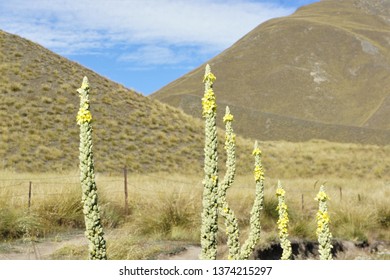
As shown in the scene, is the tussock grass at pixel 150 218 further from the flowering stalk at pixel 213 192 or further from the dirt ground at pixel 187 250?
the flowering stalk at pixel 213 192

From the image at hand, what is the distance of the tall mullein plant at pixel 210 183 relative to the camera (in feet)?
10.3

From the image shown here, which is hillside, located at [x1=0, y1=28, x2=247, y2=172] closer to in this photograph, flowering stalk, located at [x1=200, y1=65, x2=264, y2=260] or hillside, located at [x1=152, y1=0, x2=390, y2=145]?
flowering stalk, located at [x1=200, y1=65, x2=264, y2=260]

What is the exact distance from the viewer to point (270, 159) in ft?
138

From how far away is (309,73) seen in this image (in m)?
162

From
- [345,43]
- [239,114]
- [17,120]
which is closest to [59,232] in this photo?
[17,120]

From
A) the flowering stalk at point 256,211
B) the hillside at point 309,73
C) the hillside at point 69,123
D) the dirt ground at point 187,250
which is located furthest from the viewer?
the hillside at point 309,73

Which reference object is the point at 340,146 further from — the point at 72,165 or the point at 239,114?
the point at 239,114

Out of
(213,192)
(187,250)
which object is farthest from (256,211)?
(187,250)

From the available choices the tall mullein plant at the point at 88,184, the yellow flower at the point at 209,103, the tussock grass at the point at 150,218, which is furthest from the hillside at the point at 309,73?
the tall mullein plant at the point at 88,184

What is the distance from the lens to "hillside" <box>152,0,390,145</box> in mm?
144250

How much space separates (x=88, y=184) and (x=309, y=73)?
16293cm

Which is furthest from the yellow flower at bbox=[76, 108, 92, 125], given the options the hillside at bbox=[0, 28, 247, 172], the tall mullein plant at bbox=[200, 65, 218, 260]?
the hillside at bbox=[0, 28, 247, 172]

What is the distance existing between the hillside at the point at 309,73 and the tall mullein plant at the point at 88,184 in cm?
12348

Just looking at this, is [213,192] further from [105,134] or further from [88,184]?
[105,134]
